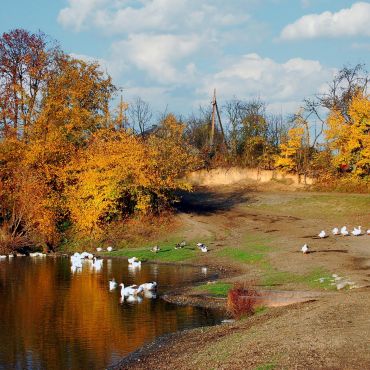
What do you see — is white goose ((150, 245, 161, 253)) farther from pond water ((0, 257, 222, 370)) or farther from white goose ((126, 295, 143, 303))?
white goose ((126, 295, 143, 303))

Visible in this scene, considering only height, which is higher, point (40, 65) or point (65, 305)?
point (40, 65)

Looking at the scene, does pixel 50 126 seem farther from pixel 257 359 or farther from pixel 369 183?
pixel 257 359

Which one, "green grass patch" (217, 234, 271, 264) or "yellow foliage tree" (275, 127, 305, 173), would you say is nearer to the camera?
"green grass patch" (217, 234, 271, 264)

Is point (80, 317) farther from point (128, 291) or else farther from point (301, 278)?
point (301, 278)

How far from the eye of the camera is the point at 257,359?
52.9 ft

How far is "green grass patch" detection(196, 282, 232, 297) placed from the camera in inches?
1215

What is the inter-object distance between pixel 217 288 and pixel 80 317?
25.4 ft

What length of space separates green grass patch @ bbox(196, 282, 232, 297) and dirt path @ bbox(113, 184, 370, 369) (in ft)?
5.09

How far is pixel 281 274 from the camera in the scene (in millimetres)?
34438

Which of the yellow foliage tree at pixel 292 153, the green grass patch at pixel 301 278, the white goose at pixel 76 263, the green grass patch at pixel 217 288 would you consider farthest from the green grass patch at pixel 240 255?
the yellow foliage tree at pixel 292 153

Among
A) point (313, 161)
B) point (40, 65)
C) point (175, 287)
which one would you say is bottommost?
point (175, 287)

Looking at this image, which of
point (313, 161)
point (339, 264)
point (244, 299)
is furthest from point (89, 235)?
point (313, 161)

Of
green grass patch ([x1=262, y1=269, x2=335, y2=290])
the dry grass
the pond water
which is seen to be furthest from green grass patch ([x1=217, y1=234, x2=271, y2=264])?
the dry grass

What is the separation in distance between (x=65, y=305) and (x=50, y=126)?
108 ft
